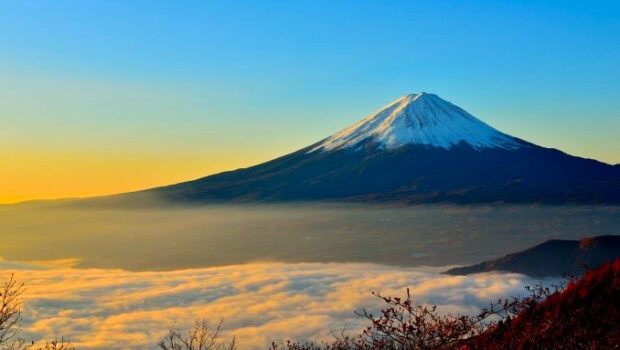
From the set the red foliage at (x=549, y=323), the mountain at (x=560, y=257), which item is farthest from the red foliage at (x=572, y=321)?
the mountain at (x=560, y=257)

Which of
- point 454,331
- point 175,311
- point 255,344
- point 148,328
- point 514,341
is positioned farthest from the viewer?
point 175,311

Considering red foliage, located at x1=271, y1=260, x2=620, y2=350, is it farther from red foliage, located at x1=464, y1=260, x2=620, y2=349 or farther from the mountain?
the mountain

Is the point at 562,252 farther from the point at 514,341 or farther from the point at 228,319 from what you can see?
the point at 514,341

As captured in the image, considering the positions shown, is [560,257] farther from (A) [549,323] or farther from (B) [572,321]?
(A) [549,323]

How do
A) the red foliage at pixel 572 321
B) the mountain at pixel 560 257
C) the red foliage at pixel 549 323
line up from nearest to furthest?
the red foliage at pixel 572 321, the red foliage at pixel 549 323, the mountain at pixel 560 257

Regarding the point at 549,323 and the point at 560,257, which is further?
the point at 560,257

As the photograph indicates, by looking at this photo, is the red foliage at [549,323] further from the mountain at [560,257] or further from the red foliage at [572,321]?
the mountain at [560,257]

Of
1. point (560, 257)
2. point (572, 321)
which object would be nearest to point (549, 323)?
point (572, 321)

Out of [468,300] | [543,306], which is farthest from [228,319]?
[543,306]
